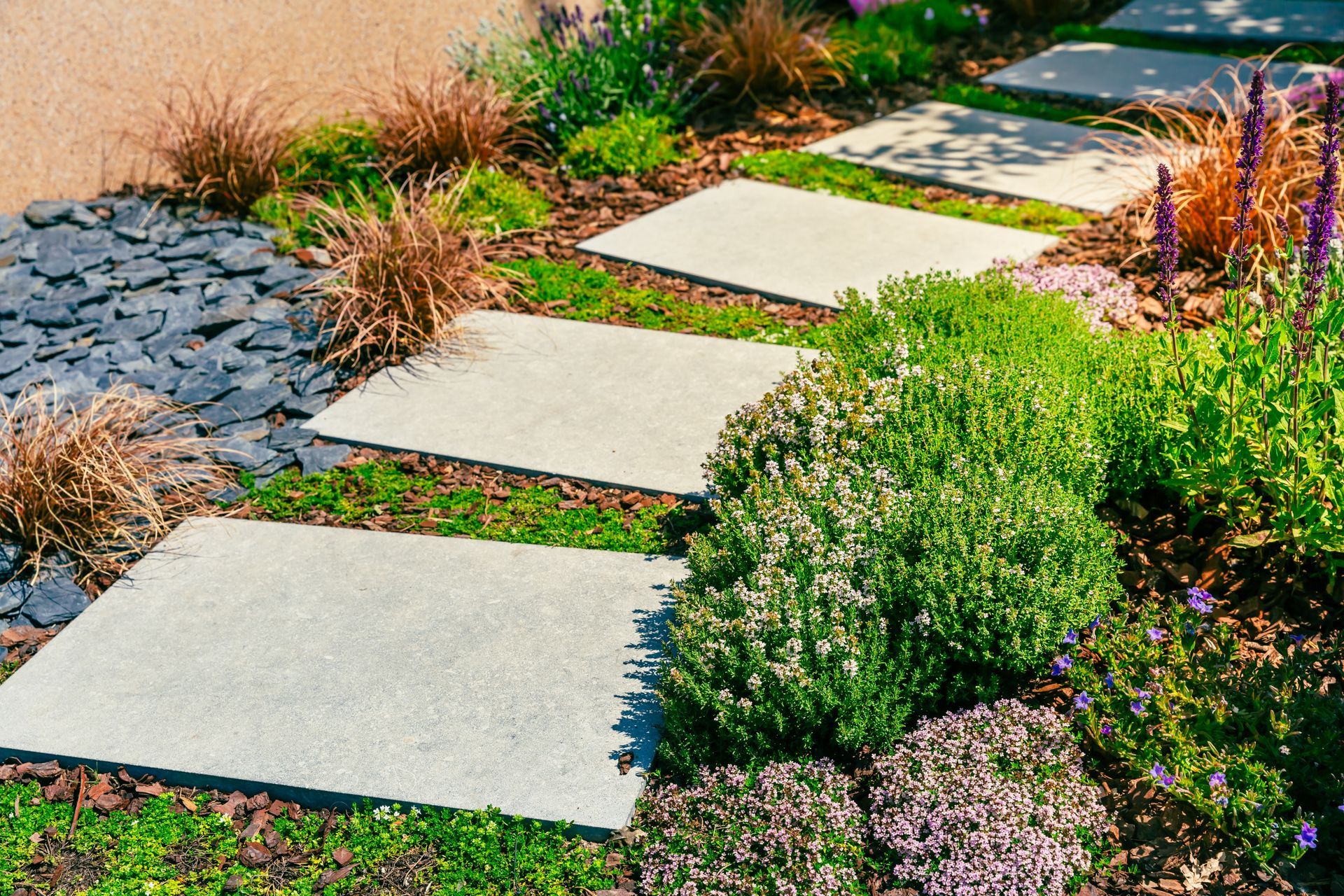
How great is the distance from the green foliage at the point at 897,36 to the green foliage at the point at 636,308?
3.27m

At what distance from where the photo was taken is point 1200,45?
847 centimetres

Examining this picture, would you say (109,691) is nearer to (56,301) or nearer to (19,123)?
(56,301)

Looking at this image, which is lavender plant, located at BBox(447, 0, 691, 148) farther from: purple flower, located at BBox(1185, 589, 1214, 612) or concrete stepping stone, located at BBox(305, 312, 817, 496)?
purple flower, located at BBox(1185, 589, 1214, 612)

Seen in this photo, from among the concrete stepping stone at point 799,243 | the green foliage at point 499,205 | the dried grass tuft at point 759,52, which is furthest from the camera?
the dried grass tuft at point 759,52

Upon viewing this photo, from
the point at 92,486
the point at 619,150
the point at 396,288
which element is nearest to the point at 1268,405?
the point at 396,288

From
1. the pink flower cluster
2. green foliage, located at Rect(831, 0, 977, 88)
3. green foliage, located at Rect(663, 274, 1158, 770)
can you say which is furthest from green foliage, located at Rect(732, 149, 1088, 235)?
green foliage, located at Rect(663, 274, 1158, 770)

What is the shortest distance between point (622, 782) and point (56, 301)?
13.3 ft

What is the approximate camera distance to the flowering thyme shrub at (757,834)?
8.69 feet

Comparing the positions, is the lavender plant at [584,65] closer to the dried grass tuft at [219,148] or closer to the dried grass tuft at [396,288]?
the dried grass tuft at [219,148]

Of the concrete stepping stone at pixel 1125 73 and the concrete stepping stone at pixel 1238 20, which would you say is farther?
the concrete stepping stone at pixel 1238 20

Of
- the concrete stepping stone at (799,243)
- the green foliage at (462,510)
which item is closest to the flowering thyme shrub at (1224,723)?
the green foliage at (462,510)

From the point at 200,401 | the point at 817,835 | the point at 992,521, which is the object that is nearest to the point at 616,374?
the point at 200,401

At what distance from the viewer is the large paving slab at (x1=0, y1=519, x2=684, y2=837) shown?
300 centimetres

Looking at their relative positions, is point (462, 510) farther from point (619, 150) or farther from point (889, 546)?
point (619, 150)
